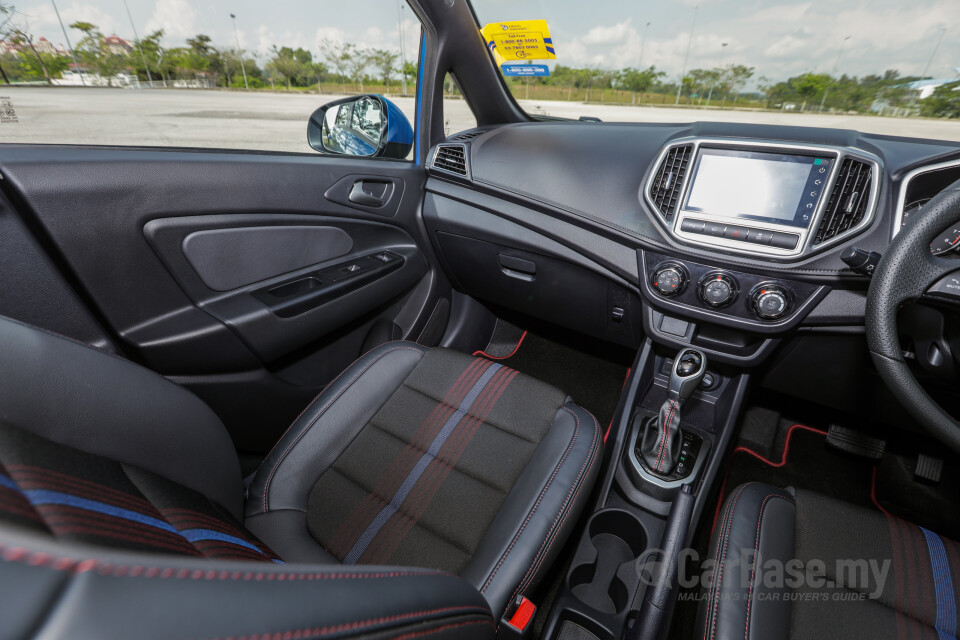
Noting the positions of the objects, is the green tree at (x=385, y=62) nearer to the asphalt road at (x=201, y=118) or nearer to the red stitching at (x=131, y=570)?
the asphalt road at (x=201, y=118)

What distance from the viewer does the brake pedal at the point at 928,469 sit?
173 cm

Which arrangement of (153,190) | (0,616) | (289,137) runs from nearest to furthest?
1. (0,616)
2. (153,190)
3. (289,137)

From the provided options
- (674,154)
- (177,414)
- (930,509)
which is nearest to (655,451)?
(674,154)

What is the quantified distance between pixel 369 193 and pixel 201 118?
0.54 meters

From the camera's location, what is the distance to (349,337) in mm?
1820

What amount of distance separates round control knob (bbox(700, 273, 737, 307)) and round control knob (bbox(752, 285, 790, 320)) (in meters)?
0.06

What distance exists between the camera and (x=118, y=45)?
1257 millimetres

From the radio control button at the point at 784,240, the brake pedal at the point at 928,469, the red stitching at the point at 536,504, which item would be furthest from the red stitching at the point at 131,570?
the brake pedal at the point at 928,469

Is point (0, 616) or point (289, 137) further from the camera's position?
point (289, 137)

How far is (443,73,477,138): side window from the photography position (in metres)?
1.86

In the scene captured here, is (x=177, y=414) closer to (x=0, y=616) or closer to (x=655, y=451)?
(x=0, y=616)

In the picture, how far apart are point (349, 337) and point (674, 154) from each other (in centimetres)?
125

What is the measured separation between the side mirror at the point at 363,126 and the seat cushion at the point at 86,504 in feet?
4.94

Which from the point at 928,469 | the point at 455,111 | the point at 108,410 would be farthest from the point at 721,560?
the point at 455,111
